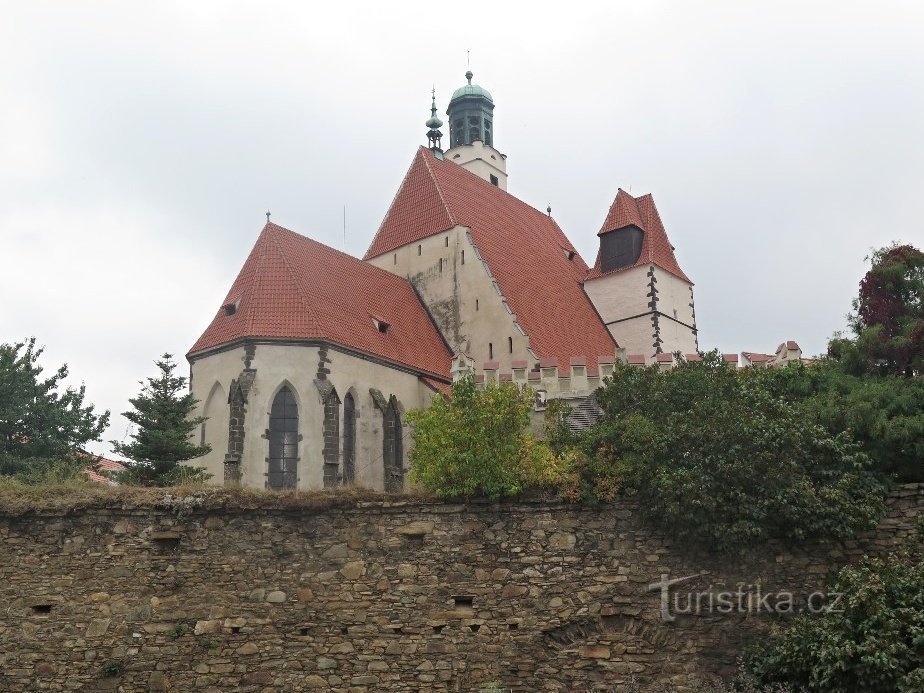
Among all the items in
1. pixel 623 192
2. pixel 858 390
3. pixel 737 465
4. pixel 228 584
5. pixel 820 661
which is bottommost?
pixel 820 661

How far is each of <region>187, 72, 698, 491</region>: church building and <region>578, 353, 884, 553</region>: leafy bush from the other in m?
7.23

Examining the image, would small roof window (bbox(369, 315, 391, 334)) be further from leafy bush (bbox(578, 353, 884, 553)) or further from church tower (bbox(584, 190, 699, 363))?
leafy bush (bbox(578, 353, 884, 553))

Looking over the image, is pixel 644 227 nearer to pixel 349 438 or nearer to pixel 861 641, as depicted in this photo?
pixel 349 438

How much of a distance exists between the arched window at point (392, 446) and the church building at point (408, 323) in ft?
0.16

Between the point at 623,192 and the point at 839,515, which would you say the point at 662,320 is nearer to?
the point at 623,192

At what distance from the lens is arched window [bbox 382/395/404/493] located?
76.3ft

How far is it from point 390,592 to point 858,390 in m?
7.26

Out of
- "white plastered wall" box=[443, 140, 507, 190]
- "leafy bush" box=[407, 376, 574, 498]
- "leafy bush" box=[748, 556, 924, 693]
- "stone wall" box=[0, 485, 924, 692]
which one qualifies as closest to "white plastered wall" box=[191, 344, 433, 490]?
"leafy bush" box=[407, 376, 574, 498]

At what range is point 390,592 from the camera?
12.2 meters

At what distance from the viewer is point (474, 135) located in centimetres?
4138

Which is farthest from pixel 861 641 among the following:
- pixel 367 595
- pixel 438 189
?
pixel 438 189

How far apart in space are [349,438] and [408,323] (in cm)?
497

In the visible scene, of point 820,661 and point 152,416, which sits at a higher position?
point 152,416

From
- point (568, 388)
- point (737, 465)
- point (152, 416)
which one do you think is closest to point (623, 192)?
point (568, 388)
